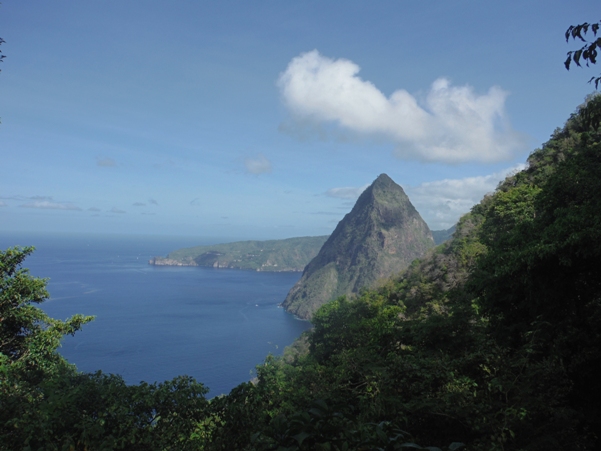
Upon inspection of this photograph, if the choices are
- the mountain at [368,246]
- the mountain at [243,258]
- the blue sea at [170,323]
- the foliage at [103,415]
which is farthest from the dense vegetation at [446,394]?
the mountain at [243,258]

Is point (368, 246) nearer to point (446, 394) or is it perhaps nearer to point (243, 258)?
point (243, 258)

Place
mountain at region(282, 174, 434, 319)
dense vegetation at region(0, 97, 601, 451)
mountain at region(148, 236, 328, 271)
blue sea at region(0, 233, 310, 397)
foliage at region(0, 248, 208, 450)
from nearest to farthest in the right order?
dense vegetation at region(0, 97, 601, 451) < foliage at region(0, 248, 208, 450) < blue sea at region(0, 233, 310, 397) < mountain at region(282, 174, 434, 319) < mountain at region(148, 236, 328, 271)

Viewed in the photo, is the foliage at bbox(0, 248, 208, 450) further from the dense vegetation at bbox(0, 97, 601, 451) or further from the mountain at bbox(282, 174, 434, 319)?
the mountain at bbox(282, 174, 434, 319)

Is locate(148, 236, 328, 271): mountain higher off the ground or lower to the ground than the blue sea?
higher

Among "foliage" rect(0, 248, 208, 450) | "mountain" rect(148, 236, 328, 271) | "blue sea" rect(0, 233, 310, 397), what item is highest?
"foliage" rect(0, 248, 208, 450)

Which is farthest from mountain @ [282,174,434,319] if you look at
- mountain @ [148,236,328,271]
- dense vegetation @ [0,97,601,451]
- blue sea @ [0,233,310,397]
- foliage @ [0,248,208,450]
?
foliage @ [0,248,208,450]

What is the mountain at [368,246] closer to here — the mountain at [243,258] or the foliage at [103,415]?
the mountain at [243,258]

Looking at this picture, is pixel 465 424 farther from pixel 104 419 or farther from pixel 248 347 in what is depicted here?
pixel 248 347
